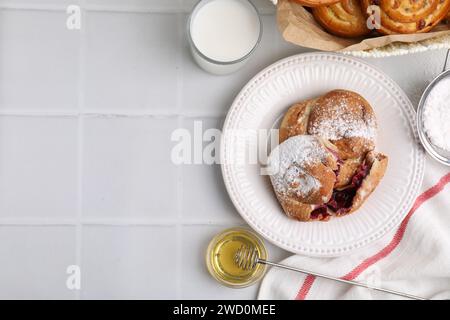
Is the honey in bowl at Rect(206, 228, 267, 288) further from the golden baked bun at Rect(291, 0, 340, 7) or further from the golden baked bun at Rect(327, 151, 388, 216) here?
the golden baked bun at Rect(291, 0, 340, 7)

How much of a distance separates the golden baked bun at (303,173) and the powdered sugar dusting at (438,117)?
197 mm

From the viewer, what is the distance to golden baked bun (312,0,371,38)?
0.96 metres

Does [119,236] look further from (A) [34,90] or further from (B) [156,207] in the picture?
(A) [34,90]

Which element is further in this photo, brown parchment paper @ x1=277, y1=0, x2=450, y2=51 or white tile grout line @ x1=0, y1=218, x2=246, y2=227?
white tile grout line @ x1=0, y1=218, x2=246, y2=227

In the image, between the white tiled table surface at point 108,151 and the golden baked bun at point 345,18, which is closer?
the golden baked bun at point 345,18

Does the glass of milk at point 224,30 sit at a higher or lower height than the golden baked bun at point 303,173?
higher

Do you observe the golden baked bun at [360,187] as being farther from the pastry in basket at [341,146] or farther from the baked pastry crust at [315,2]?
the baked pastry crust at [315,2]

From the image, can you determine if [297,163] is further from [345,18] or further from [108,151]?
[108,151]

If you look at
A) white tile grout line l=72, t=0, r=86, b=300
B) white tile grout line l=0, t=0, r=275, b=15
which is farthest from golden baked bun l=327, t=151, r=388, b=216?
white tile grout line l=72, t=0, r=86, b=300

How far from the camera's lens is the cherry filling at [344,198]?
1.01m

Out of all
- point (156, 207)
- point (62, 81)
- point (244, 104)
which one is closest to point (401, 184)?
point (244, 104)

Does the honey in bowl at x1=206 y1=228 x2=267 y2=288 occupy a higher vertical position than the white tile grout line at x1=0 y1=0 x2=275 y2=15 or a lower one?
lower

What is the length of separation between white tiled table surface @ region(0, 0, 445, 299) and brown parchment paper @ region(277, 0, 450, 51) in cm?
10

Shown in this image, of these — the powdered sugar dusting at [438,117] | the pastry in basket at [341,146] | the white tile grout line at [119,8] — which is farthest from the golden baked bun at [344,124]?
the white tile grout line at [119,8]
